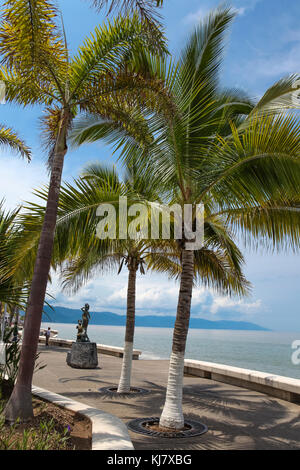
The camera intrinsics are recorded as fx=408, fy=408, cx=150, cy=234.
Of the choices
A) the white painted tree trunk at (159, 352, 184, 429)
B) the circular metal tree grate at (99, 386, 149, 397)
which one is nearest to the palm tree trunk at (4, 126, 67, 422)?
the white painted tree trunk at (159, 352, 184, 429)

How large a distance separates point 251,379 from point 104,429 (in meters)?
7.57

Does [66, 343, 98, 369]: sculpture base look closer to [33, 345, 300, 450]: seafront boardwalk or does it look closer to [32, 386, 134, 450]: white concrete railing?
[33, 345, 300, 450]: seafront boardwalk

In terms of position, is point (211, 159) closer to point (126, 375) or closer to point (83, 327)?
point (126, 375)

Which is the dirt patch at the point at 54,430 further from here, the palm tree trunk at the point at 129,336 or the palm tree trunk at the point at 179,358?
the palm tree trunk at the point at 129,336

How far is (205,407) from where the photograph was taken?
9.32m

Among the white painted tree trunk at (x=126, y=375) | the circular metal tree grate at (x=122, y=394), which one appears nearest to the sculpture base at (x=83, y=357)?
the circular metal tree grate at (x=122, y=394)

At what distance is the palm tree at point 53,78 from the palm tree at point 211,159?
1.88ft

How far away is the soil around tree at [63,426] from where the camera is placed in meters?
5.39

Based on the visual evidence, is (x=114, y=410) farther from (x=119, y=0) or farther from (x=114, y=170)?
(x=119, y=0)

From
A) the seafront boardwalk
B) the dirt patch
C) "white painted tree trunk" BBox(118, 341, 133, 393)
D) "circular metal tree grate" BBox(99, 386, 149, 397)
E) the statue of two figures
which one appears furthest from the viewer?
the statue of two figures

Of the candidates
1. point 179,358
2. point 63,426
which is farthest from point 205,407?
point 63,426

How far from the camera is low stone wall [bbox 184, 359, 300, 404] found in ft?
33.8

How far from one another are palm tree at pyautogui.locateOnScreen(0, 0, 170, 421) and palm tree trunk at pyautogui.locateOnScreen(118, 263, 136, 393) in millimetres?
4709
